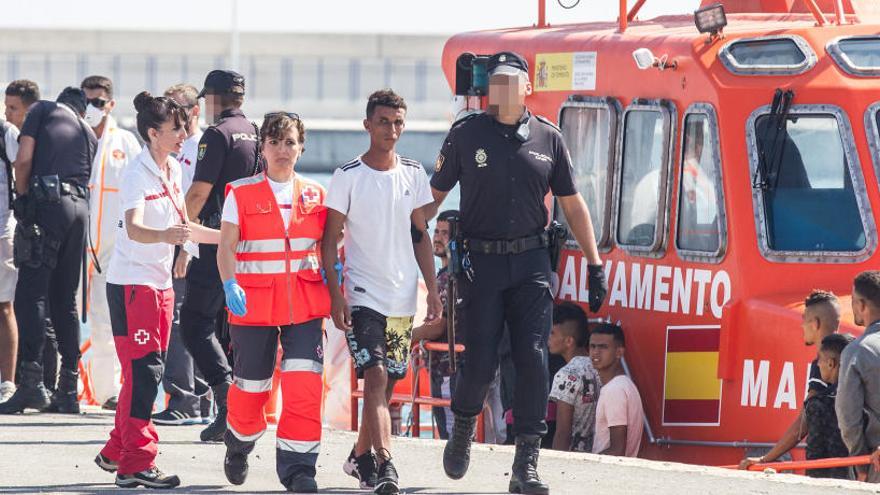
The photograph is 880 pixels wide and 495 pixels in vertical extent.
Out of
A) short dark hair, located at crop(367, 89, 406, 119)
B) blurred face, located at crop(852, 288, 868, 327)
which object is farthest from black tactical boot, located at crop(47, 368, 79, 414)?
blurred face, located at crop(852, 288, 868, 327)

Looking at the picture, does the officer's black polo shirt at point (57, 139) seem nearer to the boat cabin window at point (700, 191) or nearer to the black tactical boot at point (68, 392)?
the black tactical boot at point (68, 392)

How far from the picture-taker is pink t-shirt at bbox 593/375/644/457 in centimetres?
1055

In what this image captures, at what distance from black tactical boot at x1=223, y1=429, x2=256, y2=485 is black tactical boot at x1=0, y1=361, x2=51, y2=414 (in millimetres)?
3117

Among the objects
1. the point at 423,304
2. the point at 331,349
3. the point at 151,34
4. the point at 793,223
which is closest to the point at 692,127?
the point at 793,223

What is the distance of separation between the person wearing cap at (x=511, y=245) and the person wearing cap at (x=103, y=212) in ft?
11.2

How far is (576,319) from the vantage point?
11055 millimetres

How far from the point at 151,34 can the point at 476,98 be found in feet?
259

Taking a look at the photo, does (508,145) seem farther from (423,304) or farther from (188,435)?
(423,304)

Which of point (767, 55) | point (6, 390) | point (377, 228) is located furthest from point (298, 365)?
point (6, 390)

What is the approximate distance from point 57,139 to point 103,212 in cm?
55

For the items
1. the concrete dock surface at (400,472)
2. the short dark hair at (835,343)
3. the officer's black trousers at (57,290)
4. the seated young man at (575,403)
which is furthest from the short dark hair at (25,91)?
the short dark hair at (835,343)

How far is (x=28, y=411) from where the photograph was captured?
1150 cm

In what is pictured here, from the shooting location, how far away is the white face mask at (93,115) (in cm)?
1210

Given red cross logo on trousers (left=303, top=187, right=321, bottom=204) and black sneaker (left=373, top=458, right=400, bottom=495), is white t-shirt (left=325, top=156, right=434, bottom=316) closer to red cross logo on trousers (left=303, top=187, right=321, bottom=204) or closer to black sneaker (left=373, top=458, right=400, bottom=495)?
red cross logo on trousers (left=303, top=187, right=321, bottom=204)
